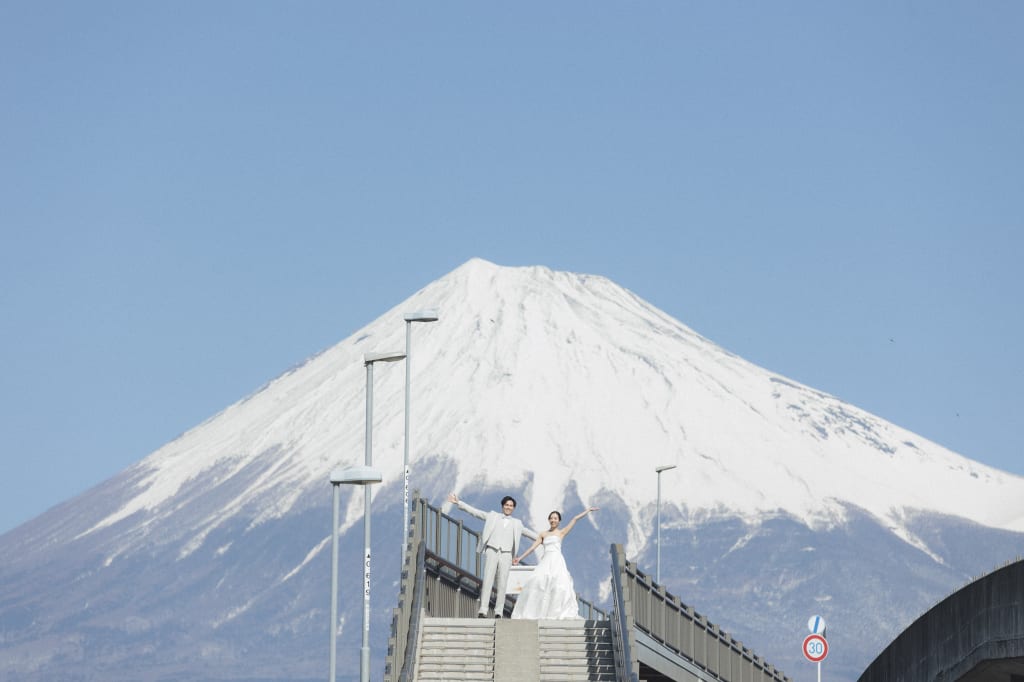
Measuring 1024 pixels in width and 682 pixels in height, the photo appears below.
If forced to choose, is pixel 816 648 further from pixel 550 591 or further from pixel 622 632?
pixel 622 632

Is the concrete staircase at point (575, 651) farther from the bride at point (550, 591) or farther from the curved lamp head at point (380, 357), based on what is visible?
the curved lamp head at point (380, 357)

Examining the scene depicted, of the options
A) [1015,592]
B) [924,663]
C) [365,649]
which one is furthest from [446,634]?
[1015,592]

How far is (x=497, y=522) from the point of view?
29656mm

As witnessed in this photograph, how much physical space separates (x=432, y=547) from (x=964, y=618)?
43.8ft

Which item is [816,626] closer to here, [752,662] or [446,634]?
[752,662]

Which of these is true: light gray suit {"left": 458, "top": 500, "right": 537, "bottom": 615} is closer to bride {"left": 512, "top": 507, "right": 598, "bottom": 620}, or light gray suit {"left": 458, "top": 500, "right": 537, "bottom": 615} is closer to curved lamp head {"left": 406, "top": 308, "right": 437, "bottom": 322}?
bride {"left": 512, "top": 507, "right": 598, "bottom": 620}

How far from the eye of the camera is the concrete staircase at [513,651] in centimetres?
2586

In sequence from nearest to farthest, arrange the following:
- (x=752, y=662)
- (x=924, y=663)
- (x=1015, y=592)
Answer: (x=1015, y=592)
(x=924, y=663)
(x=752, y=662)

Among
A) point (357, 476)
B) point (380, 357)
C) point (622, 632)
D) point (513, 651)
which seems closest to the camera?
point (622, 632)

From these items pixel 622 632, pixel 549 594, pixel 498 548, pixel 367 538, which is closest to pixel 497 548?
A: pixel 498 548

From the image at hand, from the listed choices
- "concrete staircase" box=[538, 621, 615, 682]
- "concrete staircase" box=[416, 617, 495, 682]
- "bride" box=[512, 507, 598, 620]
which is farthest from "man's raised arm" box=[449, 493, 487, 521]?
"concrete staircase" box=[538, 621, 615, 682]

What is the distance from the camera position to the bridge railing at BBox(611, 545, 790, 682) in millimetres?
29422

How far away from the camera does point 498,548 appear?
29891 millimetres

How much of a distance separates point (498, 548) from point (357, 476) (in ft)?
12.7
